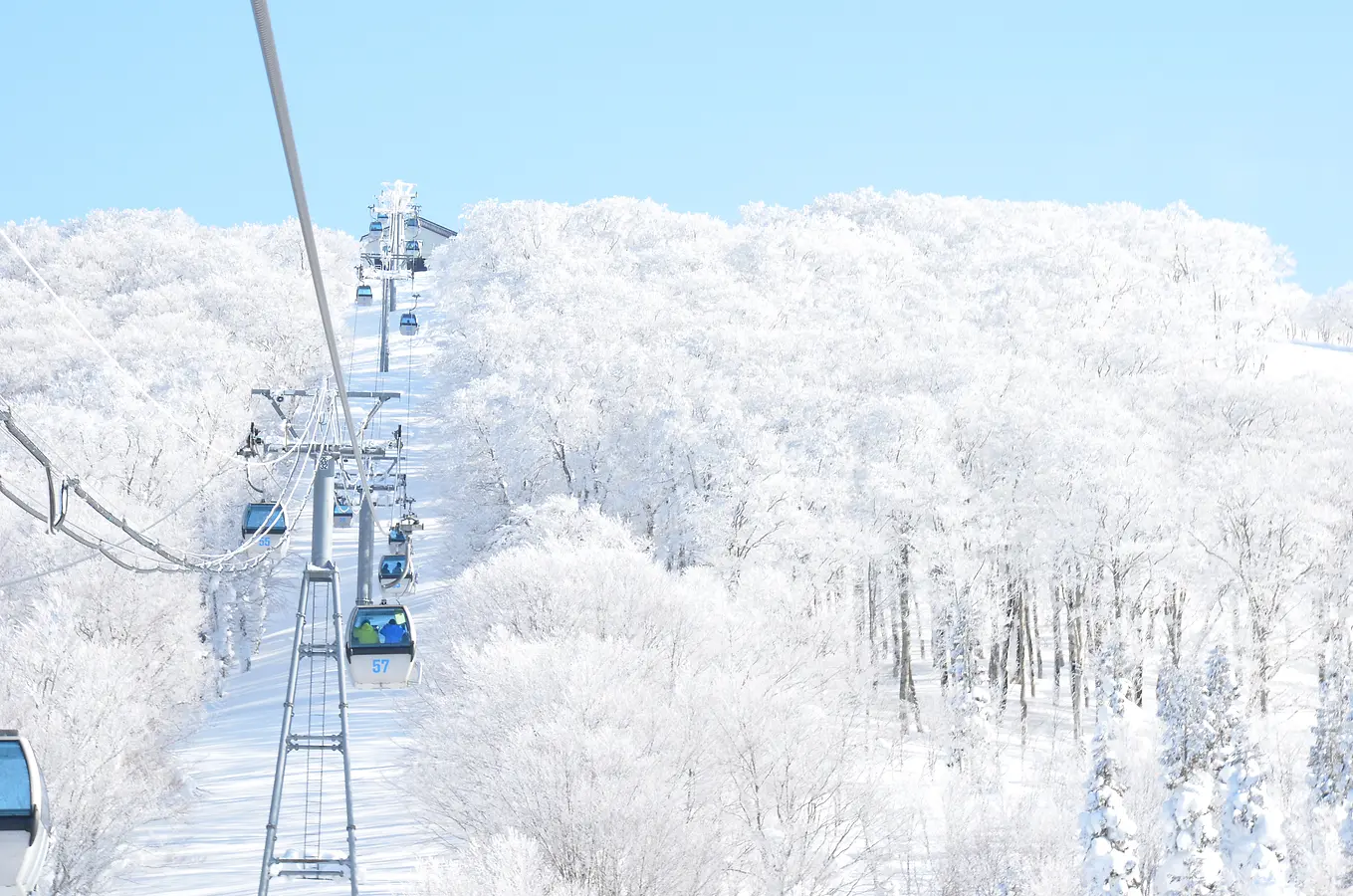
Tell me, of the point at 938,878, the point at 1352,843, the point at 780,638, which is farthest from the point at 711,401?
the point at 1352,843

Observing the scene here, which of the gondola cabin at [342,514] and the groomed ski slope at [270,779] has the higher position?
the gondola cabin at [342,514]

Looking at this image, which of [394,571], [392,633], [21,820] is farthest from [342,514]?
[21,820]

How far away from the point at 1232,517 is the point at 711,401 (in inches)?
780

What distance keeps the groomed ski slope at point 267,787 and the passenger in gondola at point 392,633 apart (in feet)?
61.9

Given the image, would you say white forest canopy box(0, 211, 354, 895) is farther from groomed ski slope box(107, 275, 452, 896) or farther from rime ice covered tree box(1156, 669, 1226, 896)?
rime ice covered tree box(1156, 669, 1226, 896)

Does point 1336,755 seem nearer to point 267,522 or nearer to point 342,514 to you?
point 342,514

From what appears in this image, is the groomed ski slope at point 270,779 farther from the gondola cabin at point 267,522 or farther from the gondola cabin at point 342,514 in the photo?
the gondola cabin at point 267,522

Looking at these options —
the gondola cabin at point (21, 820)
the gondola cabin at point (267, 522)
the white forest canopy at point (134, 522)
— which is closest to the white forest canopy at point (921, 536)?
the white forest canopy at point (134, 522)

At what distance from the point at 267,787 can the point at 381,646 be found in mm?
28929

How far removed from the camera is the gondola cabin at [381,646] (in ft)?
62.5

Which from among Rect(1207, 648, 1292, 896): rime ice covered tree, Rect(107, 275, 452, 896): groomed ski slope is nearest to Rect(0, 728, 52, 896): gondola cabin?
Rect(107, 275, 452, 896): groomed ski slope

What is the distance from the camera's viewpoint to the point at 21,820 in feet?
25.1

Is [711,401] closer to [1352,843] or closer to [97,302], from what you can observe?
[1352,843]

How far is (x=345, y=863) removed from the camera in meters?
21.8
